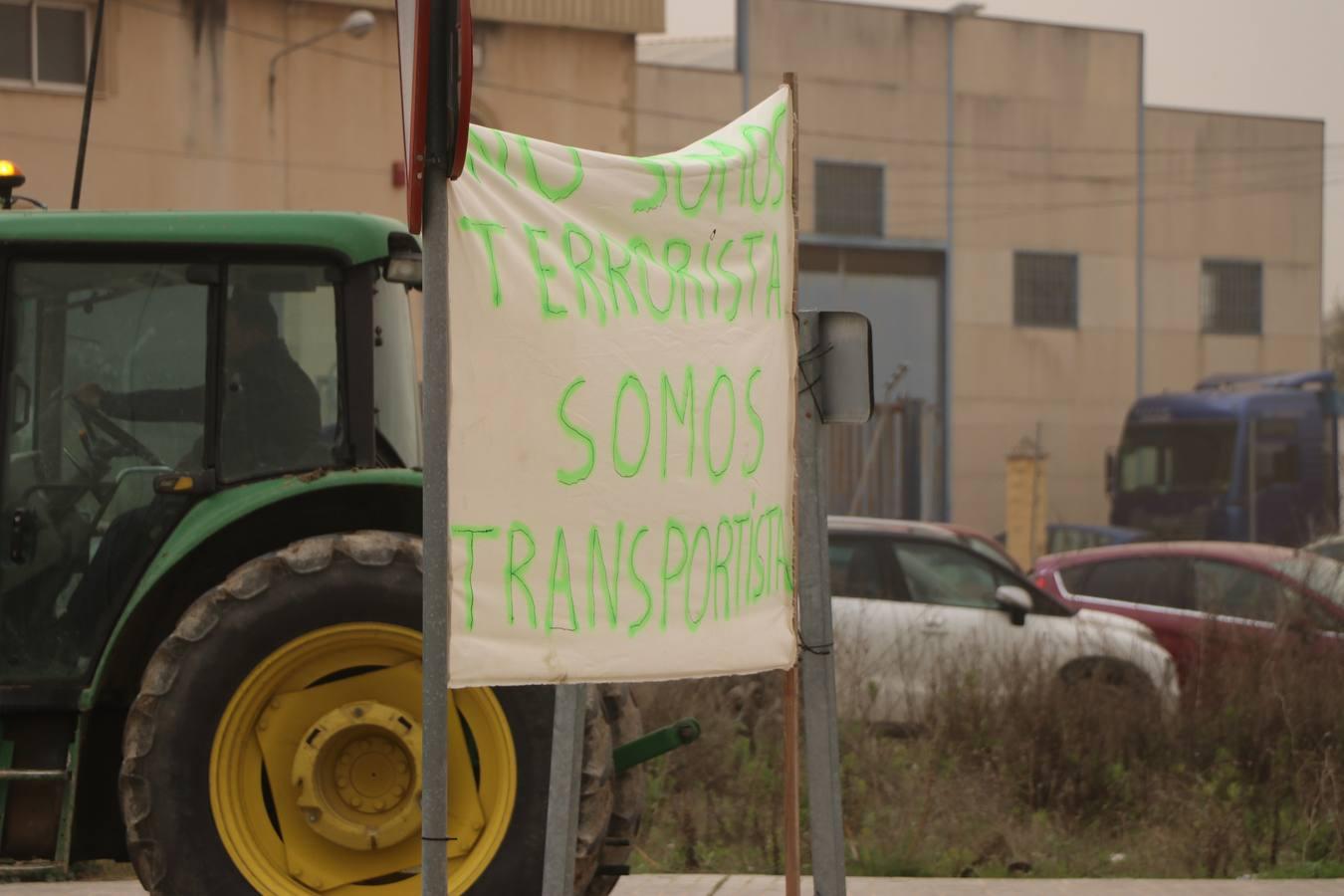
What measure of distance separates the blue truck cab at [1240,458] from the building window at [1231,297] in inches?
474

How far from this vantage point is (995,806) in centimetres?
806

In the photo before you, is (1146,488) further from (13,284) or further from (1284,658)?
(13,284)

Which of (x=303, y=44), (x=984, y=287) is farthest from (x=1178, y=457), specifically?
(x=303, y=44)

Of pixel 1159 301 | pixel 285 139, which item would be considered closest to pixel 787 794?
pixel 285 139

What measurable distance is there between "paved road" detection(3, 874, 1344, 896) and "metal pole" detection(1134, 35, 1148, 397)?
3420cm

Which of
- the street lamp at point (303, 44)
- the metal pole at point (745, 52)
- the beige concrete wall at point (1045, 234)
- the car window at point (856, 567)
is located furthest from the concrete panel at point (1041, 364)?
the car window at point (856, 567)

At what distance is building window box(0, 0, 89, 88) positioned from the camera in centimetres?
2505

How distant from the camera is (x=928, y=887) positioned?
6.40 metres

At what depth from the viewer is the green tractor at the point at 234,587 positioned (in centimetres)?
489

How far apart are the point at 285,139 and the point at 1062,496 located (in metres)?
18.5

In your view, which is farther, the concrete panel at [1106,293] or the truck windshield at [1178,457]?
the concrete panel at [1106,293]

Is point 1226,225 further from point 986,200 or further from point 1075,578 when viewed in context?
point 1075,578

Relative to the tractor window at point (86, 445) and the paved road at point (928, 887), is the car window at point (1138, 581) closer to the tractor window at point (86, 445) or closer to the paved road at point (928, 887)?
the paved road at point (928, 887)

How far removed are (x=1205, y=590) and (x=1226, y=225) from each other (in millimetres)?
31842
